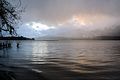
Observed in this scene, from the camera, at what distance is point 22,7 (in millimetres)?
17859

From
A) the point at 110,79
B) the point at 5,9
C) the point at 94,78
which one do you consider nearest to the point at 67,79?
the point at 94,78

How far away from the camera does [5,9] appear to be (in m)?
17.1

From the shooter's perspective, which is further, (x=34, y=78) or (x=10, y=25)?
(x=34, y=78)

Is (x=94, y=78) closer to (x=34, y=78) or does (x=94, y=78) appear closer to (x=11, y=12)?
(x=34, y=78)

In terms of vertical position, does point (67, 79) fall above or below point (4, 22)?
below

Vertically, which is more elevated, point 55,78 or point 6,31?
point 6,31

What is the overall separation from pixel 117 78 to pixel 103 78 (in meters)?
1.44

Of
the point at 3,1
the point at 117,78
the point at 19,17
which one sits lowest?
the point at 117,78

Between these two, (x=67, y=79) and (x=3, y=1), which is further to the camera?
(x=67, y=79)

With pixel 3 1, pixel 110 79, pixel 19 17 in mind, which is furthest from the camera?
pixel 110 79

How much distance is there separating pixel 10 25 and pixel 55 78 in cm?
817

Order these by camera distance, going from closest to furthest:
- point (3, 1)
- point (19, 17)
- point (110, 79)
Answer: point (3, 1)
point (19, 17)
point (110, 79)

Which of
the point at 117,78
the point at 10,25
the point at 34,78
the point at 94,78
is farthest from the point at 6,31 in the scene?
the point at 117,78

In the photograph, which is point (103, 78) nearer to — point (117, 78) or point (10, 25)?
point (117, 78)
